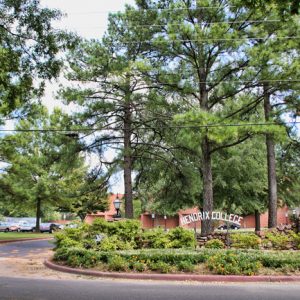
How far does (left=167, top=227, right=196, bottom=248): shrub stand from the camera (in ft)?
56.7

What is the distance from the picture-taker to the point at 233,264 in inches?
500

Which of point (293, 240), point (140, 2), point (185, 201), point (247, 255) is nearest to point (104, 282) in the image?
point (247, 255)

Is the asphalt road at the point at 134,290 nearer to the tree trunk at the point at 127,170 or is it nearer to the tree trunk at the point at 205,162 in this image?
the tree trunk at the point at 205,162

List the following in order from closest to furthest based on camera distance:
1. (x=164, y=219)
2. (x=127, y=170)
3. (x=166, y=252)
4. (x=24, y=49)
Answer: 1. (x=24, y=49)
2. (x=166, y=252)
3. (x=127, y=170)
4. (x=164, y=219)

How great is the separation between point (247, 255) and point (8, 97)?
860cm

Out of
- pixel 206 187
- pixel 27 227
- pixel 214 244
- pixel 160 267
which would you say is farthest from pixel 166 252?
pixel 27 227

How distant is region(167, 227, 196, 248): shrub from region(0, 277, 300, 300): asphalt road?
5700mm

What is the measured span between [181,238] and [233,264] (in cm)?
497

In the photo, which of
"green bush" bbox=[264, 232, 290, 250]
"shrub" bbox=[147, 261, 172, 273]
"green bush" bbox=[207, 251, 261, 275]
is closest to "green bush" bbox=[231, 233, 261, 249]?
"green bush" bbox=[264, 232, 290, 250]

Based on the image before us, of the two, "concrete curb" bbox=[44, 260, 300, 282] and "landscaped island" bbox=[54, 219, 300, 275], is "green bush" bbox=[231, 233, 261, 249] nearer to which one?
"landscaped island" bbox=[54, 219, 300, 275]

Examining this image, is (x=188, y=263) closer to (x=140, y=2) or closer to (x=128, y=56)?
(x=128, y=56)

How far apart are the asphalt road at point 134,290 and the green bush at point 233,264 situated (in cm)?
101

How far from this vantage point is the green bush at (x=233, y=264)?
1235 cm

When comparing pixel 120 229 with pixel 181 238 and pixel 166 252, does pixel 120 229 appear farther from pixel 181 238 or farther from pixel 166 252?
pixel 166 252
